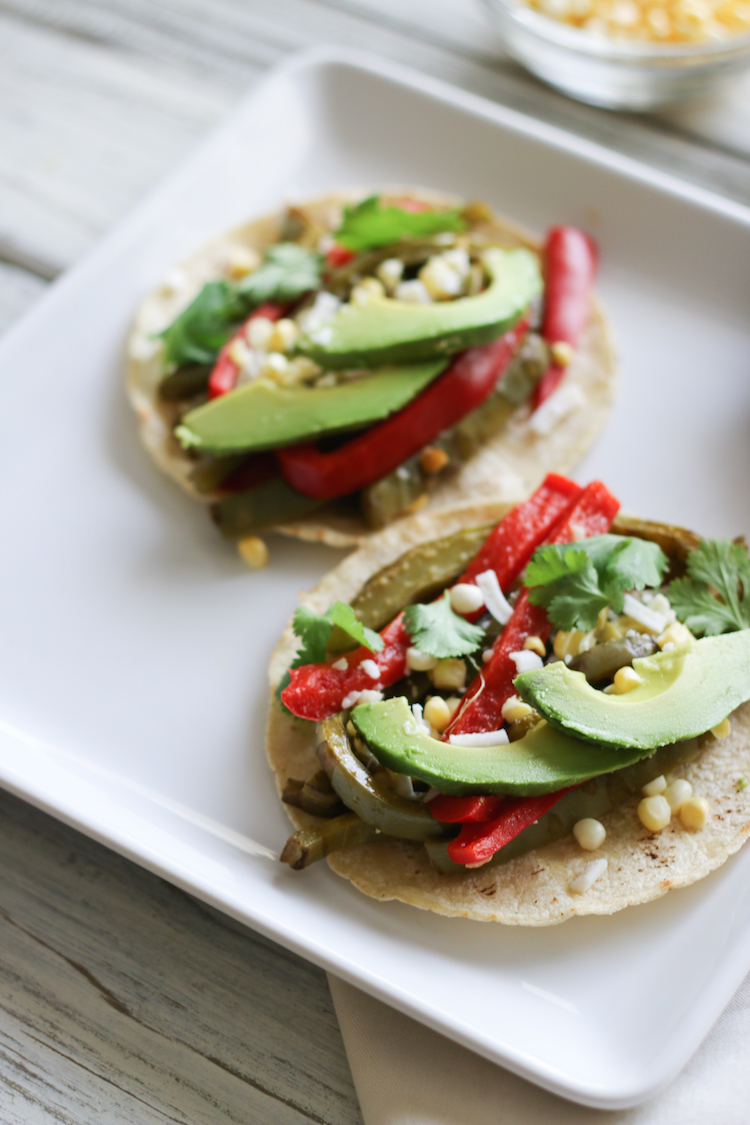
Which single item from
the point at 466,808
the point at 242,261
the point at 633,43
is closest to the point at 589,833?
the point at 466,808

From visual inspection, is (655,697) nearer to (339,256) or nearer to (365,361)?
(365,361)

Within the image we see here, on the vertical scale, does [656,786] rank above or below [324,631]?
above

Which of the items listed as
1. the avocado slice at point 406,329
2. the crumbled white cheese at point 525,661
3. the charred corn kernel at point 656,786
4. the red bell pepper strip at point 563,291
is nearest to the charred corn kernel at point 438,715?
the crumbled white cheese at point 525,661

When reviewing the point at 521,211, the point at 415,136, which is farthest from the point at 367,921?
the point at 415,136

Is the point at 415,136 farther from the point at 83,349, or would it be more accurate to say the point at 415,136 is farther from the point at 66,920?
the point at 66,920

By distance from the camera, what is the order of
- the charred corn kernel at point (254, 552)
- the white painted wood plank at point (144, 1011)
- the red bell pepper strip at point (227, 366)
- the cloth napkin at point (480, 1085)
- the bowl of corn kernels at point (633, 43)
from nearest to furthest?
the cloth napkin at point (480, 1085), the white painted wood plank at point (144, 1011), the charred corn kernel at point (254, 552), the red bell pepper strip at point (227, 366), the bowl of corn kernels at point (633, 43)

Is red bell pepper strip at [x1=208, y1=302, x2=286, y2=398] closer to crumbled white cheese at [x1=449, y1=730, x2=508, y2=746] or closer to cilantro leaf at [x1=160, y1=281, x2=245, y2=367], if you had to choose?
cilantro leaf at [x1=160, y1=281, x2=245, y2=367]

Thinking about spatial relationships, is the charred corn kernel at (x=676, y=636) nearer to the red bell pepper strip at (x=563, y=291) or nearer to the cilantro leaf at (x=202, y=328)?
the red bell pepper strip at (x=563, y=291)
